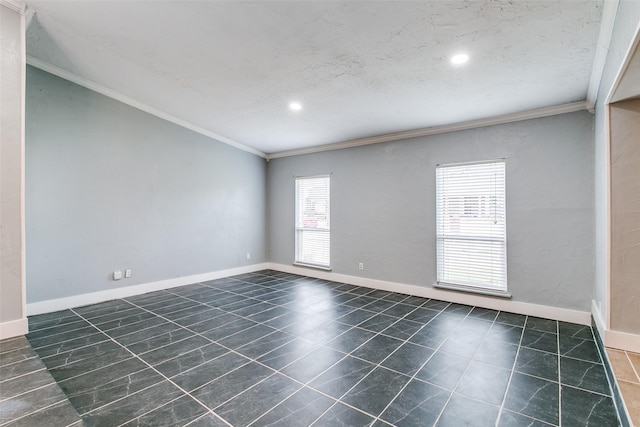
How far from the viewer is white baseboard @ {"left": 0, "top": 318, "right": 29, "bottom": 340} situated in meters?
2.37

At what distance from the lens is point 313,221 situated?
5812 mm

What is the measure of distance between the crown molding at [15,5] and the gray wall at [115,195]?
126cm

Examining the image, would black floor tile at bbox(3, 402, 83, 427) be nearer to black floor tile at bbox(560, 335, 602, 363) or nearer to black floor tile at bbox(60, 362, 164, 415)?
black floor tile at bbox(60, 362, 164, 415)

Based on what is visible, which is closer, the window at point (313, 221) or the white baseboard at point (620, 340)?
the white baseboard at point (620, 340)

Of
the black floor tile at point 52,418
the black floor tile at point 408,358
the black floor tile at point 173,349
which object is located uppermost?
the black floor tile at point 52,418

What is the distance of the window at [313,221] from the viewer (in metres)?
5.62

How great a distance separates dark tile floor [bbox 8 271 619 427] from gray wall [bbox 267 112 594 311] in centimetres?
63

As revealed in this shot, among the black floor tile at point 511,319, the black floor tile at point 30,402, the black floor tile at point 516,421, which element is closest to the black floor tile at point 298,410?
the black floor tile at point 516,421

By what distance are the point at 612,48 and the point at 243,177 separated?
5432 mm

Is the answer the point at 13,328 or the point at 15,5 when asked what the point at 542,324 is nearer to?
the point at 13,328

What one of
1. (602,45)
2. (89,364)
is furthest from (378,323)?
(602,45)

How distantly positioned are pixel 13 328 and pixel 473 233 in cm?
500

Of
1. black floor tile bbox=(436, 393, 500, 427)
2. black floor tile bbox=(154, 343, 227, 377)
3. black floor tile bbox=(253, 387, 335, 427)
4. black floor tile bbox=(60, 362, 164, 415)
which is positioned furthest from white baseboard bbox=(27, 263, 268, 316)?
black floor tile bbox=(436, 393, 500, 427)

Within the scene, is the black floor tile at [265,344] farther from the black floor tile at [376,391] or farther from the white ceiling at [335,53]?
the white ceiling at [335,53]
